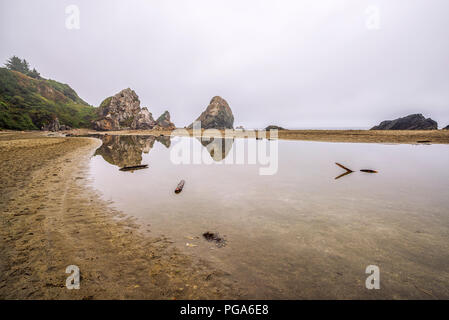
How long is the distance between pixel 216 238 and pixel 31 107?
6005 inches

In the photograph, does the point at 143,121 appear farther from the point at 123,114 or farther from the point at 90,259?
the point at 90,259

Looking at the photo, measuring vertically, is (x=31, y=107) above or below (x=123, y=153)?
above

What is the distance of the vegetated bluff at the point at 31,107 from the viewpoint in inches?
3401

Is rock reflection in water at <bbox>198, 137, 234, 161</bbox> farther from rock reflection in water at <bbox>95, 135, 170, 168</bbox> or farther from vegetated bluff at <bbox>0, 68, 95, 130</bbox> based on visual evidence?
vegetated bluff at <bbox>0, 68, 95, 130</bbox>

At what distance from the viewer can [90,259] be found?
15.6 ft

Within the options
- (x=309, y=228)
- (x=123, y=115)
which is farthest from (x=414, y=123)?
(x=123, y=115)

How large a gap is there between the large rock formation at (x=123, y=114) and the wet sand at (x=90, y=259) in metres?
132

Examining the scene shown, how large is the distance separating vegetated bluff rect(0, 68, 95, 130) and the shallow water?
115 m

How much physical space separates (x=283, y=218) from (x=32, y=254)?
313 inches

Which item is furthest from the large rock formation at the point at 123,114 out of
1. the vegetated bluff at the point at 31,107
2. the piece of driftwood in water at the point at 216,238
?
the piece of driftwood in water at the point at 216,238
